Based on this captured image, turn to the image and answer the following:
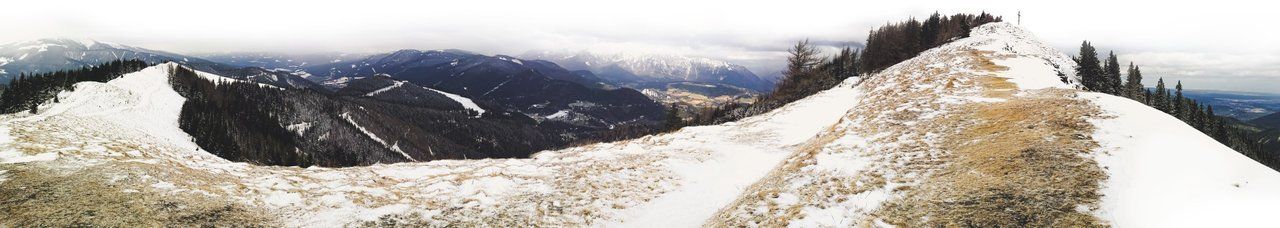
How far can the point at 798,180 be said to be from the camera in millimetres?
13789

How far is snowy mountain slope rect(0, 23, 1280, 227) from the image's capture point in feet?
28.9

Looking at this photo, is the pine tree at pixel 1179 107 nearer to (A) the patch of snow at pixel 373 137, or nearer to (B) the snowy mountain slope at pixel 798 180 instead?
(B) the snowy mountain slope at pixel 798 180

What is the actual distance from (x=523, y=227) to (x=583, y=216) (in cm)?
188

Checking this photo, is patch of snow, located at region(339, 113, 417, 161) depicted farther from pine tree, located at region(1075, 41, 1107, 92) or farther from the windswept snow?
the windswept snow

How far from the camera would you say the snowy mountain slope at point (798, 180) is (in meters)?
8.80

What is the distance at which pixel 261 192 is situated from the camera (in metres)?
14.6

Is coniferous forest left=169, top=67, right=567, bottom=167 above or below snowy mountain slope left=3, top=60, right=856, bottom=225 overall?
below

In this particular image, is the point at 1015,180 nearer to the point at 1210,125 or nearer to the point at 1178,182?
the point at 1178,182

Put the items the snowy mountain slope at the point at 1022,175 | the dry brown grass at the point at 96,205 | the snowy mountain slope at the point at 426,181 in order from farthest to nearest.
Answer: the snowy mountain slope at the point at 426,181, the dry brown grass at the point at 96,205, the snowy mountain slope at the point at 1022,175

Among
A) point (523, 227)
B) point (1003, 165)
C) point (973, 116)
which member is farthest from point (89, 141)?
point (973, 116)

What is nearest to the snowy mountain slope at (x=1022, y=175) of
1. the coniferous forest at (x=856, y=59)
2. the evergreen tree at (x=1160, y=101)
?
the coniferous forest at (x=856, y=59)

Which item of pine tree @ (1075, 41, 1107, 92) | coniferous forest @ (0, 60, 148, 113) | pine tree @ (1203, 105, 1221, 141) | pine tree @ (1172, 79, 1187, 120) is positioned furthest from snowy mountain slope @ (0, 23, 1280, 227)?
pine tree @ (1203, 105, 1221, 141)

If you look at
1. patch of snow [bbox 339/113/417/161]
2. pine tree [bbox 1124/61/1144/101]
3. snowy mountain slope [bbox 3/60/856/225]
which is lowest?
patch of snow [bbox 339/113/417/161]

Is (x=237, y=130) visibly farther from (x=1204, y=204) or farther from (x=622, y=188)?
(x=1204, y=204)
